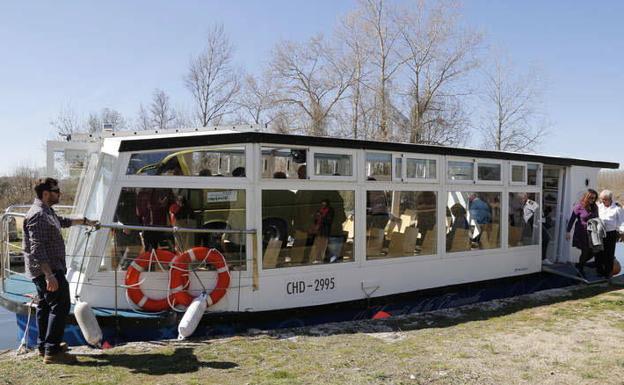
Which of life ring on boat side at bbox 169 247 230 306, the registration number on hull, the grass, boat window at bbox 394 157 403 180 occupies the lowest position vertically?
the grass

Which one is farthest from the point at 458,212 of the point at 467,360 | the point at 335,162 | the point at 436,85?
the point at 436,85

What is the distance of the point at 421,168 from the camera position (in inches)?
287

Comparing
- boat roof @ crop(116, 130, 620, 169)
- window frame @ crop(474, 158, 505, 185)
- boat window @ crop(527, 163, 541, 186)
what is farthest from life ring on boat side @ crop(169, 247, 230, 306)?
boat window @ crop(527, 163, 541, 186)

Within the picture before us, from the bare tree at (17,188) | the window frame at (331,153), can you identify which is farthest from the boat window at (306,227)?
the bare tree at (17,188)

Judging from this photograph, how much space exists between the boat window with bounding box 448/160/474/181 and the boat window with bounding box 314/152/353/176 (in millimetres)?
1821

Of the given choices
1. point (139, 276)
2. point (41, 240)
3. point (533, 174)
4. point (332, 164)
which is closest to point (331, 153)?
point (332, 164)

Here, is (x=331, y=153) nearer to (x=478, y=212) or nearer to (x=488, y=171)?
(x=478, y=212)

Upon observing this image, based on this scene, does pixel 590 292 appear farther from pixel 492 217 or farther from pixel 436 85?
pixel 436 85

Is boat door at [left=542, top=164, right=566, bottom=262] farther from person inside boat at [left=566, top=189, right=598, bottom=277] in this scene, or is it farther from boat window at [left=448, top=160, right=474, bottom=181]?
boat window at [left=448, top=160, right=474, bottom=181]

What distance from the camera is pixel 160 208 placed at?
5613 millimetres

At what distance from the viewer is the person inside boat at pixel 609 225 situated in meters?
8.98

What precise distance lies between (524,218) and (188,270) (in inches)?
228

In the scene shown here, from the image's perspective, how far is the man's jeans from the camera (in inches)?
181

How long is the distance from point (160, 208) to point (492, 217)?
5.14m
